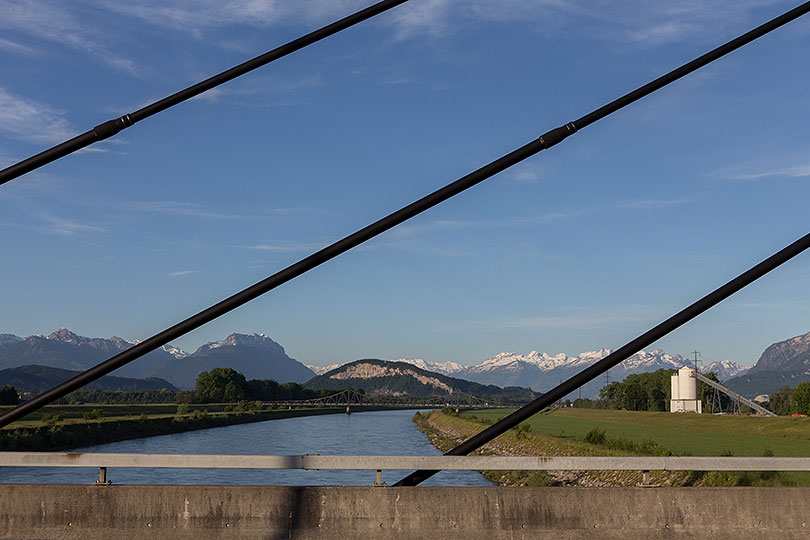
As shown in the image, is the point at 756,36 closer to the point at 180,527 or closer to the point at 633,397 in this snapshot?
the point at 180,527

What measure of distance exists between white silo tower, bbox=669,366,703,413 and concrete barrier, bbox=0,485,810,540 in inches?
5272

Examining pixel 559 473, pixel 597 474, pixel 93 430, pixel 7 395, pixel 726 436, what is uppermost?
pixel 7 395

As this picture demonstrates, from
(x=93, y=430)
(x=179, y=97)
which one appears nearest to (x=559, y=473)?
(x=179, y=97)

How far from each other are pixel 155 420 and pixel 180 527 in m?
109

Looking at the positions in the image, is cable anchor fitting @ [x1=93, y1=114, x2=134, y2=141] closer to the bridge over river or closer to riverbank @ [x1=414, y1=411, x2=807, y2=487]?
the bridge over river

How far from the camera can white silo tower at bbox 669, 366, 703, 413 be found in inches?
5217

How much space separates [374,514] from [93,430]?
91.7 meters

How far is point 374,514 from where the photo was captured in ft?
24.9

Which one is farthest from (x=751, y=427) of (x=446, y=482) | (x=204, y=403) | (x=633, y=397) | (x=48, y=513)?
(x=204, y=403)

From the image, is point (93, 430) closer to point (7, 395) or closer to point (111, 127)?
point (7, 395)

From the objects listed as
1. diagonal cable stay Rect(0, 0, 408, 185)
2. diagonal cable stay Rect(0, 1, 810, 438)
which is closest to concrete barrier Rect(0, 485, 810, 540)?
diagonal cable stay Rect(0, 1, 810, 438)

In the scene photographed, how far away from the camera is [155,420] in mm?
109312

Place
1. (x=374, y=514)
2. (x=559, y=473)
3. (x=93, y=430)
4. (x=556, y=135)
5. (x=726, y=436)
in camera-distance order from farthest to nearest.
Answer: (x=93, y=430)
(x=726, y=436)
(x=559, y=473)
(x=556, y=135)
(x=374, y=514)

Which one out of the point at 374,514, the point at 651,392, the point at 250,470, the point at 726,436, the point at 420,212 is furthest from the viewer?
the point at 651,392
